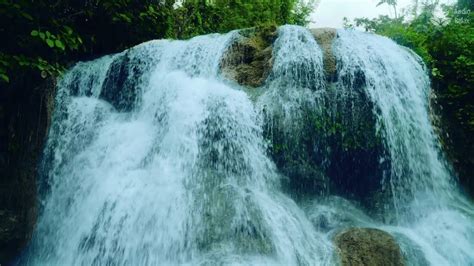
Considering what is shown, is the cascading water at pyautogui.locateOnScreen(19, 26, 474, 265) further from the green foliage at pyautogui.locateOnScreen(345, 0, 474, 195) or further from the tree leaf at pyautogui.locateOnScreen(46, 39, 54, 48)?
the tree leaf at pyautogui.locateOnScreen(46, 39, 54, 48)

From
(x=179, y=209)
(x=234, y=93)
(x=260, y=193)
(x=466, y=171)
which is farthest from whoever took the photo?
(x=466, y=171)

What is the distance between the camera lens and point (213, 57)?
8.79 metres

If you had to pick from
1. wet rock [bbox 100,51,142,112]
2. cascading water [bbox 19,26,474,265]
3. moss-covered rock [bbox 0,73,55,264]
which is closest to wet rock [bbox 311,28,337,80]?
cascading water [bbox 19,26,474,265]

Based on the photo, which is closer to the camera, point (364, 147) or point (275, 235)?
point (275, 235)

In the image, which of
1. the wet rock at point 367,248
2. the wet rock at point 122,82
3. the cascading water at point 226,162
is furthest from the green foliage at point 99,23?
the wet rock at point 367,248

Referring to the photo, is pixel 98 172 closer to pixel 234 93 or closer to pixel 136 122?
pixel 136 122

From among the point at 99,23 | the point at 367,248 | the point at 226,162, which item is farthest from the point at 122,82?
the point at 367,248

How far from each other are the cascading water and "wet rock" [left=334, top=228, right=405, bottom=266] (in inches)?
7.2

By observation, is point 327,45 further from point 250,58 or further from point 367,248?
point 367,248

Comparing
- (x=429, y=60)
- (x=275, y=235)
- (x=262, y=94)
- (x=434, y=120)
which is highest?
(x=429, y=60)

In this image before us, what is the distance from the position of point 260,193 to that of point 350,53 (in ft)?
12.3

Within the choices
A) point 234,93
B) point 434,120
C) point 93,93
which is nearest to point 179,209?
point 234,93

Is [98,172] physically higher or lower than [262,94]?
lower

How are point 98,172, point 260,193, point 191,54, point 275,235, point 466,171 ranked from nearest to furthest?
point 275,235
point 260,193
point 98,172
point 466,171
point 191,54
